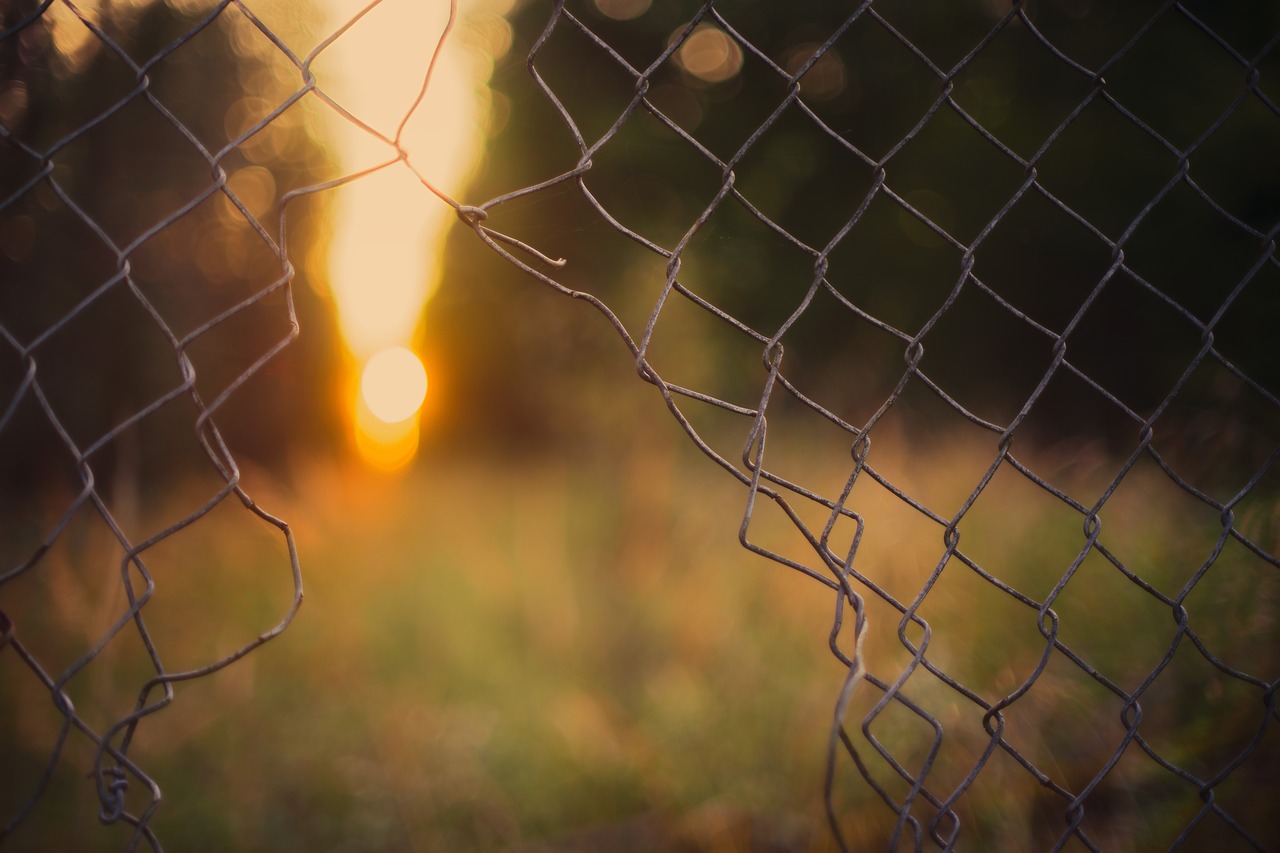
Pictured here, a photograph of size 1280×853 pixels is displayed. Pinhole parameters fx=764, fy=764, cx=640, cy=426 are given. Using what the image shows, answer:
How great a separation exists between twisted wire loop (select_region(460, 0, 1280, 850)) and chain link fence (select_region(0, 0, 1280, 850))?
0.01 m

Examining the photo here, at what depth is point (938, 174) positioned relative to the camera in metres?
6.11

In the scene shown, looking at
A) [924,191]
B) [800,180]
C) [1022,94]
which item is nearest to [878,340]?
[924,191]

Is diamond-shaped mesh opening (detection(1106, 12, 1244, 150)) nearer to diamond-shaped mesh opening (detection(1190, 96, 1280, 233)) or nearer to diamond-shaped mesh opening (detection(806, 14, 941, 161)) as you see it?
diamond-shaped mesh opening (detection(1190, 96, 1280, 233))

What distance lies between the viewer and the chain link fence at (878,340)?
74cm

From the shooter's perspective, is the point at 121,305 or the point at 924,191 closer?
the point at 121,305

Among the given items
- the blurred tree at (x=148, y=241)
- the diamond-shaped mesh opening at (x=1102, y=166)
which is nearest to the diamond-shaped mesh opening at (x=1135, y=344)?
the diamond-shaped mesh opening at (x=1102, y=166)

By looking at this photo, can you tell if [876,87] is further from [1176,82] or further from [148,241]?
[148,241]

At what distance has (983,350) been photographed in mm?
6246

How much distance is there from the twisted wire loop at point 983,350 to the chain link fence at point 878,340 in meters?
0.01

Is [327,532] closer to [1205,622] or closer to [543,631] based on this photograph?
[543,631]

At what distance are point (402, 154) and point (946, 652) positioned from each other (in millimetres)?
1846

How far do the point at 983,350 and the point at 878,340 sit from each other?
1310 mm

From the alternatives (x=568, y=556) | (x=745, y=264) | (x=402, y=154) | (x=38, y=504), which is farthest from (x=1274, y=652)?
(x=745, y=264)

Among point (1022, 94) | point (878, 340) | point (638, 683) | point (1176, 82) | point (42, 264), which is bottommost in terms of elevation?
point (42, 264)
